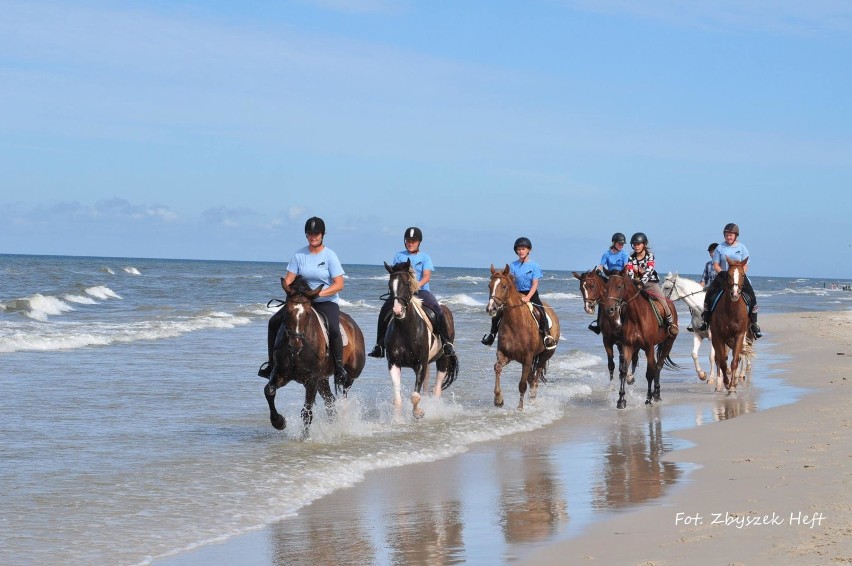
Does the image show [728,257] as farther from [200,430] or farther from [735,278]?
[200,430]

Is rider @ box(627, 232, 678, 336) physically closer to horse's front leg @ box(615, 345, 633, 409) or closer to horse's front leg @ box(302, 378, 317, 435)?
horse's front leg @ box(615, 345, 633, 409)

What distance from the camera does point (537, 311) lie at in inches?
575

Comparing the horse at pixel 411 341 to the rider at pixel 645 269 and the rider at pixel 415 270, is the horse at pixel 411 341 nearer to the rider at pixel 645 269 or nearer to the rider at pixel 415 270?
the rider at pixel 415 270

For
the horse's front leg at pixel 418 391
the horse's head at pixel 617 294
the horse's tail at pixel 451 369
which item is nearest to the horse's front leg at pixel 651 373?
the horse's head at pixel 617 294

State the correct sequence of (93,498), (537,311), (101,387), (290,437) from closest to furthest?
1. (93,498)
2. (290,437)
3. (537,311)
4. (101,387)

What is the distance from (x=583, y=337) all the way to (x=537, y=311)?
16460mm

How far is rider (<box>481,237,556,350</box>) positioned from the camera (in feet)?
47.1

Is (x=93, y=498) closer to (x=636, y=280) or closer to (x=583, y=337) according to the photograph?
(x=636, y=280)

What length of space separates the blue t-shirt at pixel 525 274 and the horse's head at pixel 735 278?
2.98 m

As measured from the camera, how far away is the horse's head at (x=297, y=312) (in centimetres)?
1070

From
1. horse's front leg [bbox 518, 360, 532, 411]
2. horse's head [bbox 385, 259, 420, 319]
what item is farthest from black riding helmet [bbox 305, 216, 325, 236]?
horse's front leg [bbox 518, 360, 532, 411]

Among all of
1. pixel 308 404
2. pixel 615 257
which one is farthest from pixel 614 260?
pixel 308 404

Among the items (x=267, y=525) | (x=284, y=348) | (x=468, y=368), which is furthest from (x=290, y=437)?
(x=468, y=368)

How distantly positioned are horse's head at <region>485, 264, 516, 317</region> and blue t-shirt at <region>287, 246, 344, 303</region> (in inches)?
111
